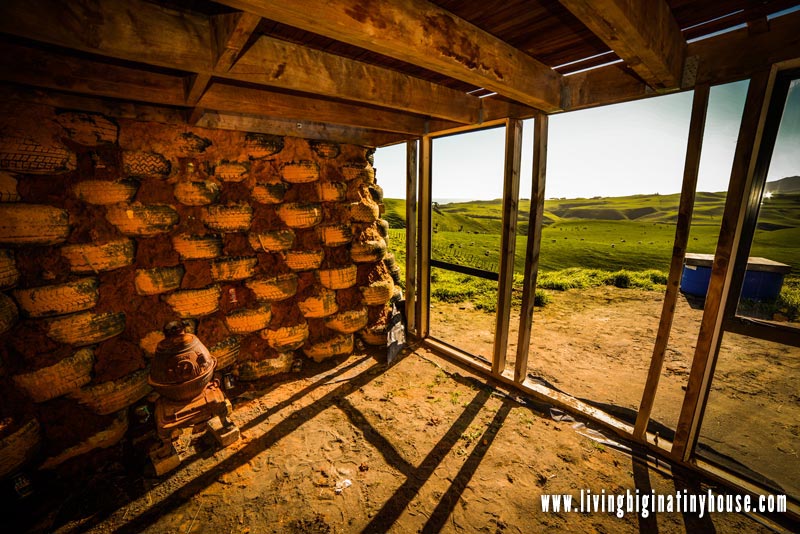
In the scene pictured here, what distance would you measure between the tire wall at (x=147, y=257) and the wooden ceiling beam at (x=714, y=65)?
2.76m

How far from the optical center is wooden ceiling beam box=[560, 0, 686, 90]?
122 cm

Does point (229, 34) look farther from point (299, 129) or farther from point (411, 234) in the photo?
point (411, 234)

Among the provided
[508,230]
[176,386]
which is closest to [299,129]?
[508,230]

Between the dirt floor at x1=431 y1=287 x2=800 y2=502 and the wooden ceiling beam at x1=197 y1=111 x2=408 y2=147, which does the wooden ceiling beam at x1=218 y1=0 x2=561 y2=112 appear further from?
the dirt floor at x1=431 y1=287 x2=800 y2=502

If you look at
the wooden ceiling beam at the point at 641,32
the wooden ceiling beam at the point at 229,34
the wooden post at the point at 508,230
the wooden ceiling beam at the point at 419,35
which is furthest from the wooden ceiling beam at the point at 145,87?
the wooden ceiling beam at the point at 641,32

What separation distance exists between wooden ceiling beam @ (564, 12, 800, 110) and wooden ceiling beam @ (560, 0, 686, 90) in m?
0.17

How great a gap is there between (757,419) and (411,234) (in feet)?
15.1

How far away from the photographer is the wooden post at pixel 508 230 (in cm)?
324

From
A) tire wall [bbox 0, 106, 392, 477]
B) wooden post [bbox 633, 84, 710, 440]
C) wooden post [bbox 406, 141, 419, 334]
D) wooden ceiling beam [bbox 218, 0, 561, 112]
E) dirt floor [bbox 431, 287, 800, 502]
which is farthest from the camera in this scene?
wooden post [bbox 406, 141, 419, 334]

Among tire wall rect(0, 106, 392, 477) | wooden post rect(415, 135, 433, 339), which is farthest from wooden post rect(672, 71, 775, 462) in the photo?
tire wall rect(0, 106, 392, 477)

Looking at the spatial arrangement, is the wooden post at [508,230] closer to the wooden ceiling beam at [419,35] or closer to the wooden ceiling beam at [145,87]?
the wooden ceiling beam at [419,35]

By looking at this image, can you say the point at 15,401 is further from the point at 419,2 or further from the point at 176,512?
the point at 419,2

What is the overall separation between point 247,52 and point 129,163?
1940 mm

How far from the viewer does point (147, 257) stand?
9.79 feet
